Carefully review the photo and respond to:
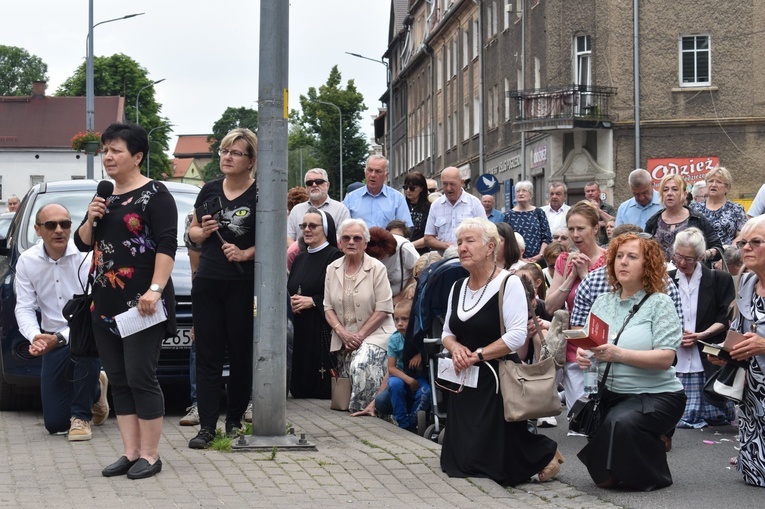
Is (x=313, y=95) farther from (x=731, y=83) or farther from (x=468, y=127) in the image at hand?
(x=731, y=83)

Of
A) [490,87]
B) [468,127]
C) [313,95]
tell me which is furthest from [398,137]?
[490,87]

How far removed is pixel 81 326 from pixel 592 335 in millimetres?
3234

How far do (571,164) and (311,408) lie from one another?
2856 centimetres

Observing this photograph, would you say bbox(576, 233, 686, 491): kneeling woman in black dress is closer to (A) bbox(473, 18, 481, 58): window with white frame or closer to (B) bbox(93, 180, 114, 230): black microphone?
(B) bbox(93, 180, 114, 230): black microphone

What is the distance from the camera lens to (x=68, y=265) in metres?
9.75

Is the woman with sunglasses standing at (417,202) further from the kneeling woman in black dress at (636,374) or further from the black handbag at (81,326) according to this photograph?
the black handbag at (81,326)

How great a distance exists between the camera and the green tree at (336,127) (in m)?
89.2

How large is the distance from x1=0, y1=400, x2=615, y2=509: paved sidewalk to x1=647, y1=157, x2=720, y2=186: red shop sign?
2913 cm

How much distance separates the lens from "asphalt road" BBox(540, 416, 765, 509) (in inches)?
291

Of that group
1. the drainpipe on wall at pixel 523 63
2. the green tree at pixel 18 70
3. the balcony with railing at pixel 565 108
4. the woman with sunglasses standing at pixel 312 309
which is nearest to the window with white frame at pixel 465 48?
the drainpipe on wall at pixel 523 63

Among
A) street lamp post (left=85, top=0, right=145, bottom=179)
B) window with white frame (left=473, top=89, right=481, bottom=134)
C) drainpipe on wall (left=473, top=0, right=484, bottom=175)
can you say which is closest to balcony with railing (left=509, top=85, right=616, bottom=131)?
drainpipe on wall (left=473, top=0, right=484, bottom=175)

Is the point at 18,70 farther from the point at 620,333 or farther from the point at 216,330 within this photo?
the point at 620,333

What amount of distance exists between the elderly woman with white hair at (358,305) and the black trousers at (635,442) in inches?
136

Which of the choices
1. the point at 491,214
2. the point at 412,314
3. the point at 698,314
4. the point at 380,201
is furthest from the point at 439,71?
the point at 412,314
